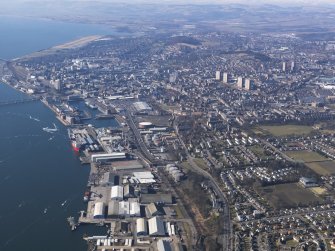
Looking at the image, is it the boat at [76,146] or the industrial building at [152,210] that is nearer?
the industrial building at [152,210]

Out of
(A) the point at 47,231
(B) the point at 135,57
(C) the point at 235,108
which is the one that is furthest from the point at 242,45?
A: (A) the point at 47,231

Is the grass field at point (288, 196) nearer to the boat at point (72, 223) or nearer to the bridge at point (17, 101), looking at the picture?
the boat at point (72, 223)

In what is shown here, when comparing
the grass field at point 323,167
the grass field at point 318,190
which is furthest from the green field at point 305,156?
the grass field at point 318,190

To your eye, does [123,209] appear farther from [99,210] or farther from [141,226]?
[141,226]

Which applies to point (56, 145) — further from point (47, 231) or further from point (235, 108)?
point (235, 108)

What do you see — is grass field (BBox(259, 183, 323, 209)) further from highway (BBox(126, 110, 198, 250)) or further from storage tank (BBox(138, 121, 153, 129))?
storage tank (BBox(138, 121, 153, 129))

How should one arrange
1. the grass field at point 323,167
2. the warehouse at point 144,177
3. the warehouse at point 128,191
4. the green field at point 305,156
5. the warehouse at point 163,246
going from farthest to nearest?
the green field at point 305,156 < the grass field at point 323,167 < the warehouse at point 144,177 < the warehouse at point 128,191 < the warehouse at point 163,246
